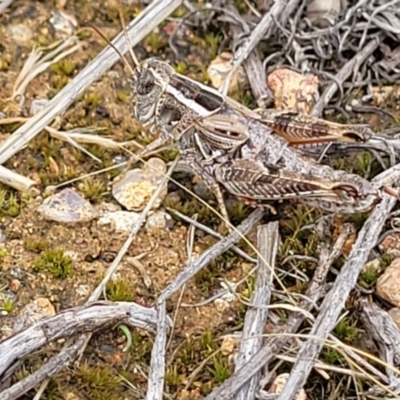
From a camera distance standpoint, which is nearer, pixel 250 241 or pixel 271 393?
pixel 271 393

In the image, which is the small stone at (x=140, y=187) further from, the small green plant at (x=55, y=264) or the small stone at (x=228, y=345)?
the small stone at (x=228, y=345)

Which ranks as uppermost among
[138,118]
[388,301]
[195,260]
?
[138,118]

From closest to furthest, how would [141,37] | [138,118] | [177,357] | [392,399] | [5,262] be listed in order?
1. [392,399]
2. [177,357]
3. [5,262]
4. [138,118]
5. [141,37]

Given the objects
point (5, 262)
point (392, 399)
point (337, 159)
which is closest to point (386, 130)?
point (337, 159)

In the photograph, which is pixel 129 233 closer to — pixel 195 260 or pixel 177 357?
pixel 195 260

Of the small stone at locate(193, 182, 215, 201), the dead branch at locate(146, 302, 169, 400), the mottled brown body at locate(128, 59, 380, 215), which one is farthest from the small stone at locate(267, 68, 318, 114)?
the dead branch at locate(146, 302, 169, 400)

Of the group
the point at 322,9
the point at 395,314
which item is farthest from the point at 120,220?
the point at 322,9

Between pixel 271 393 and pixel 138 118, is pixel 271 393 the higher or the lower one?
the lower one
